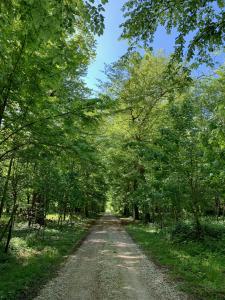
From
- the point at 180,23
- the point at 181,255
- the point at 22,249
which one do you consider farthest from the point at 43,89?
the point at 181,255

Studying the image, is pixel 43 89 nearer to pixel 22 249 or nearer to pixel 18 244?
pixel 22 249

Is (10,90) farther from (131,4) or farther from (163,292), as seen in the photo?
(163,292)

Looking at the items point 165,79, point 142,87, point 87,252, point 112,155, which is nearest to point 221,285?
point 165,79

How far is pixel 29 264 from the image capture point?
34.9 feet

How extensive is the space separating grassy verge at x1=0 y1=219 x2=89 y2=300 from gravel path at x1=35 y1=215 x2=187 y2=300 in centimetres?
46

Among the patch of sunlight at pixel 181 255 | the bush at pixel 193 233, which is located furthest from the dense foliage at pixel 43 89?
the bush at pixel 193 233

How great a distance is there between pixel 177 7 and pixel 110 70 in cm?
2285

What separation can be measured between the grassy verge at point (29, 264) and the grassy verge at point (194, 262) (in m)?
4.21

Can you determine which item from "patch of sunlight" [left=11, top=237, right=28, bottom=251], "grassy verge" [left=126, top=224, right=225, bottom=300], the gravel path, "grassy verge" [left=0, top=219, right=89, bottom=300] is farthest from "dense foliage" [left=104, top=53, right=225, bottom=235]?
"patch of sunlight" [left=11, top=237, right=28, bottom=251]

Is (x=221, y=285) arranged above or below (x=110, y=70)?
below

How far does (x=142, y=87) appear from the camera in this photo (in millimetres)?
25500

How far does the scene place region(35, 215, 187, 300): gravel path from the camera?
303 inches

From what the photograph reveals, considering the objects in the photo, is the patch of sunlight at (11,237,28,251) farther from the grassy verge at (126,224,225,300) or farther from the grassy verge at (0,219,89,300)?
the grassy verge at (126,224,225,300)

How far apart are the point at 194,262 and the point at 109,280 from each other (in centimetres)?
399
